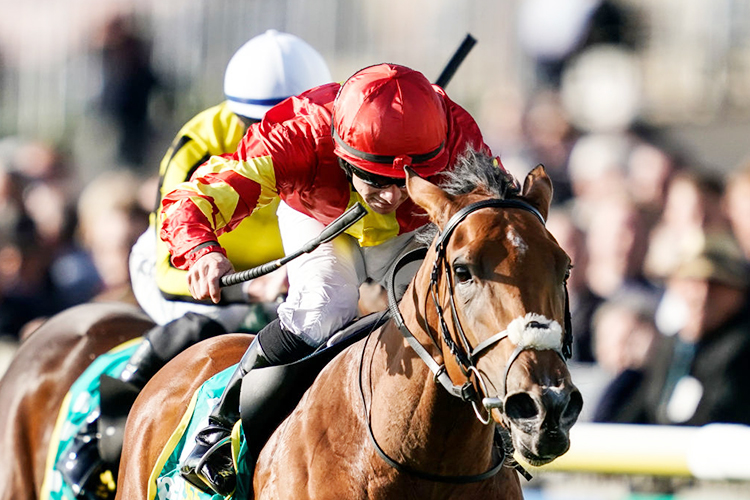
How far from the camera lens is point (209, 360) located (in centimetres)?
363

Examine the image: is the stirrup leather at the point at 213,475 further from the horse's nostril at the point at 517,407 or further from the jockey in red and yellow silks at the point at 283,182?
the horse's nostril at the point at 517,407

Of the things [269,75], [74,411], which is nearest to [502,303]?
[269,75]

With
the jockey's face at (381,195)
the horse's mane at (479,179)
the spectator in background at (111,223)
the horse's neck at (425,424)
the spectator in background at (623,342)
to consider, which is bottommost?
the spectator in background at (111,223)

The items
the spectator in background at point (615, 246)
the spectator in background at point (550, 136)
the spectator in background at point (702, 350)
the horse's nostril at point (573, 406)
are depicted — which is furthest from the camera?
the spectator in background at point (550, 136)

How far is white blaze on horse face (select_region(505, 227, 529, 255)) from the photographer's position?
222cm

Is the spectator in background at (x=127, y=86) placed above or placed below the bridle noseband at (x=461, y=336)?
below

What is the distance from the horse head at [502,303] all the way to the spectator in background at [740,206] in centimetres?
371

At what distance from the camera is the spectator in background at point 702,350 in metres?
5.35

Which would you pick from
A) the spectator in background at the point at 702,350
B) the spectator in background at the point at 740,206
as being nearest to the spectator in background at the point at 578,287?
the spectator in background at the point at 702,350

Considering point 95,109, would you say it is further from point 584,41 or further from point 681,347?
point 681,347

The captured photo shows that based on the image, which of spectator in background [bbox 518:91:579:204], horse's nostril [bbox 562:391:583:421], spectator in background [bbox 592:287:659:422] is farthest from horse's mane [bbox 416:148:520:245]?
spectator in background [bbox 518:91:579:204]

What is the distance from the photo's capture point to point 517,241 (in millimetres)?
2230

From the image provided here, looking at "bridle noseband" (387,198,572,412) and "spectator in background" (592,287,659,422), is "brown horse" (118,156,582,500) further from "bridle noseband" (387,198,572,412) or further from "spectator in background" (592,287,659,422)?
"spectator in background" (592,287,659,422)

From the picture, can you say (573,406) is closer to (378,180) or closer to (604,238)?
(378,180)
